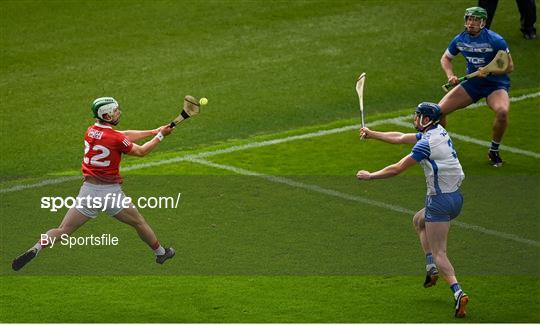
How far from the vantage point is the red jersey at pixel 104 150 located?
15188 mm

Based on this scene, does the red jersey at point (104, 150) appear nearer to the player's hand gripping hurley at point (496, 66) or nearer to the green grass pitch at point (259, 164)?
the green grass pitch at point (259, 164)

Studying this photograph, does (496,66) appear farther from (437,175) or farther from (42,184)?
(42,184)

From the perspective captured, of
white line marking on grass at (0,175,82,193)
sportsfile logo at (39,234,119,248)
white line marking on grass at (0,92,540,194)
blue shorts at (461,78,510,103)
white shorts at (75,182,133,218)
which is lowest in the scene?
white line marking on grass at (0,92,540,194)

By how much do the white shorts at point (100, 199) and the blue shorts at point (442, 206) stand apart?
368 cm

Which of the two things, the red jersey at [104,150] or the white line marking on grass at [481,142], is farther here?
the white line marking on grass at [481,142]

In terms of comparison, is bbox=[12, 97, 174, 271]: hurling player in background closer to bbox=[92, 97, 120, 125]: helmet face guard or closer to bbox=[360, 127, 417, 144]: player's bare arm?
bbox=[92, 97, 120, 125]: helmet face guard

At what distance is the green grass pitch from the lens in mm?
15188

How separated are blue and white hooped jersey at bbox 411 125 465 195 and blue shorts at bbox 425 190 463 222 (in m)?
0.06

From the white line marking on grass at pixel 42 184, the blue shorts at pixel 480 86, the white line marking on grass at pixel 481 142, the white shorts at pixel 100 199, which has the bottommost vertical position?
the white line marking on grass at pixel 481 142

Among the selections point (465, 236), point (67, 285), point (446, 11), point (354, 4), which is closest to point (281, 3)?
point (354, 4)

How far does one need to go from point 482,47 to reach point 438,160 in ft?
17.7

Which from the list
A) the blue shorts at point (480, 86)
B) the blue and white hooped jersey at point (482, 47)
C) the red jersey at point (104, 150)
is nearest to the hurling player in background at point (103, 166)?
the red jersey at point (104, 150)

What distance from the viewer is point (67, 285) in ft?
50.9

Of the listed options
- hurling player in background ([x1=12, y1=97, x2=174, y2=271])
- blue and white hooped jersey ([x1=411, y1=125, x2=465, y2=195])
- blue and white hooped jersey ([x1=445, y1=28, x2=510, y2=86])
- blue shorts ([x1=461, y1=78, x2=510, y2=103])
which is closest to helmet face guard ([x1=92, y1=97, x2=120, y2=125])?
hurling player in background ([x1=12, y1=97, x2=174, y2=271])
